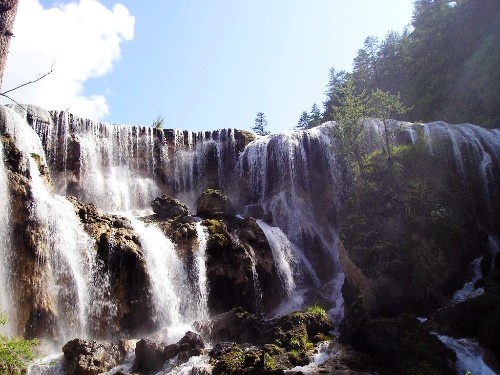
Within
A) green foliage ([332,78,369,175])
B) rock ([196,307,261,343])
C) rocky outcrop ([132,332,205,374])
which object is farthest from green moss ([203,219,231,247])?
green foliage ([332,78,369,175])

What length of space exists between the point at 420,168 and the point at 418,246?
21.6 ft

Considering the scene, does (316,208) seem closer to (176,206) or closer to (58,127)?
(176,206)

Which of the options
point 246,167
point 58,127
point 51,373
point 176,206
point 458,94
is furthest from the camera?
point 458,94

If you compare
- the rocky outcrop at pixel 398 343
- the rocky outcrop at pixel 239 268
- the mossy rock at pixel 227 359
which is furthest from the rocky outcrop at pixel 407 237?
the mossy rock at pixel 227 359

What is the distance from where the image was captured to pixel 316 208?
2742 centimetres

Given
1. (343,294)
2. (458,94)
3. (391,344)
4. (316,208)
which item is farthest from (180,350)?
(458,94)

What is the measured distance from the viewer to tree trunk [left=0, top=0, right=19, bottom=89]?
465 cm

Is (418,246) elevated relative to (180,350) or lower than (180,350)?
elevated

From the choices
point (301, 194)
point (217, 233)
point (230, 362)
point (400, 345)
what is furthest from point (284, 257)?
point (230, 362)

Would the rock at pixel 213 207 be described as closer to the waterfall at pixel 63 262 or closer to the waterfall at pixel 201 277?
the waterfall at pixel 201 277

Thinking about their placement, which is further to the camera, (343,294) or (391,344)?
(343,294)

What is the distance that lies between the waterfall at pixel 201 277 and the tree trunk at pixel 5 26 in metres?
15.1

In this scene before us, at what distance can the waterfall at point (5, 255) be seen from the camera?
1385 cm

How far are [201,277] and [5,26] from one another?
15477mm
